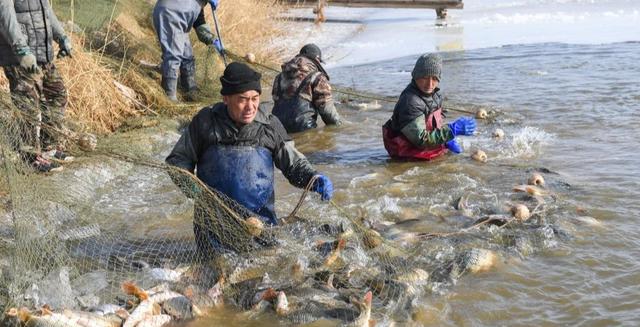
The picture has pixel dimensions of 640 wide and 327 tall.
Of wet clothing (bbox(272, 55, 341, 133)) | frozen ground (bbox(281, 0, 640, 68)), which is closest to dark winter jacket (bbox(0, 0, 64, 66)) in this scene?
wet clothing (bbox(272, 55, 341, 133))

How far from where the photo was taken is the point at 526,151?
26.2 ft

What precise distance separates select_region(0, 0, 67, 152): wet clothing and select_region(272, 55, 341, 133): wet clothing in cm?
274

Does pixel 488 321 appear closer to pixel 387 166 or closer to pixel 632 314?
pixel 632 314

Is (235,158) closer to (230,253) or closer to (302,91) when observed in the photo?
(230,253)

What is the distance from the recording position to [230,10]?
1306 centimetres


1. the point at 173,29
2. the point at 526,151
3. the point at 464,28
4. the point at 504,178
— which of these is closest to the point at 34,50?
the point at 173,29

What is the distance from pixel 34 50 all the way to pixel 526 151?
18.0 ft

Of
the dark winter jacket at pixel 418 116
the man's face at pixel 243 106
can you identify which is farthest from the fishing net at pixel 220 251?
the dark winter jacket at pixel 418 116

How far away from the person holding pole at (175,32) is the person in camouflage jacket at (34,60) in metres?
2.31

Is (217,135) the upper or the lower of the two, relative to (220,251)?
upper

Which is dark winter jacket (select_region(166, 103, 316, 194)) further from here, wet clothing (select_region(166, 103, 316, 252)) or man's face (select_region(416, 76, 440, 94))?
man's face (select_region(416, 76, 440, 94))

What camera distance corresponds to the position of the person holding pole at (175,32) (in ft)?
30.9

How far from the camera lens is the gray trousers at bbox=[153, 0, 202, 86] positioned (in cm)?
940

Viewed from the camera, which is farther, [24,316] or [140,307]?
[140,307]
